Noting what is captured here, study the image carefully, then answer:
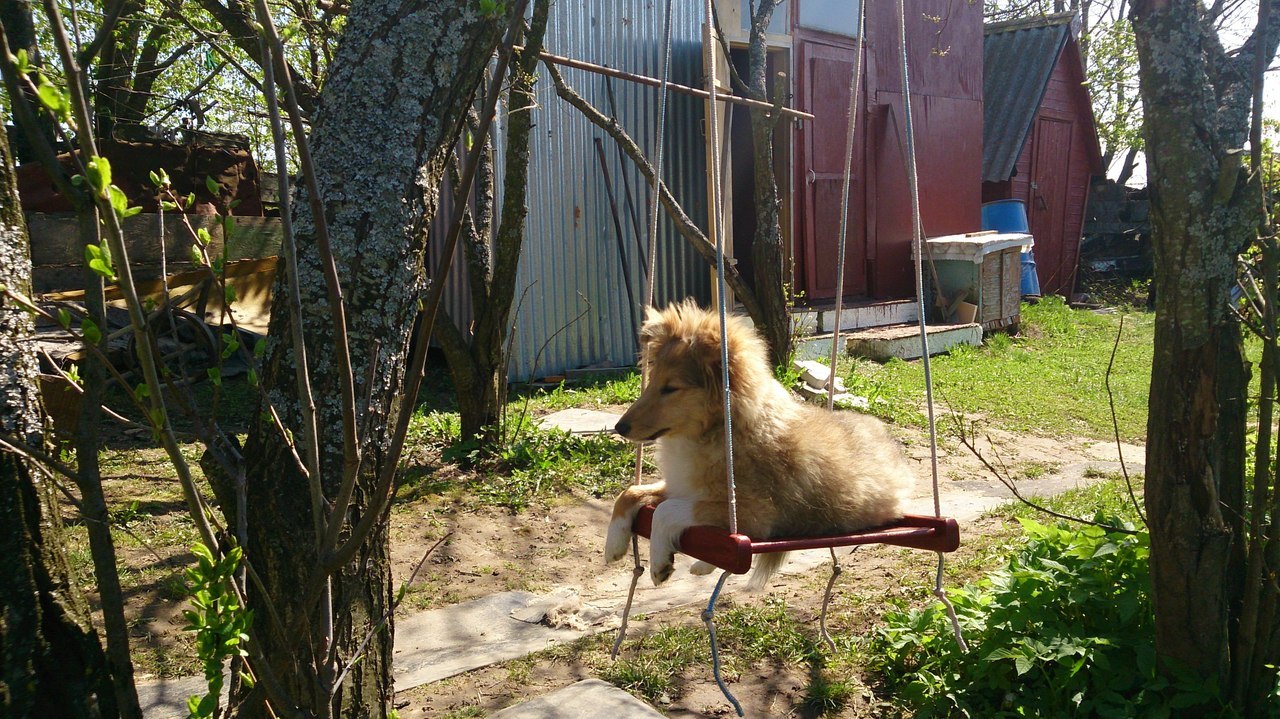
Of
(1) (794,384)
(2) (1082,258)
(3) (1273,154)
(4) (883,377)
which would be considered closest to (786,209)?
(4) (883,377)

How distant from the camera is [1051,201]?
19.5 m

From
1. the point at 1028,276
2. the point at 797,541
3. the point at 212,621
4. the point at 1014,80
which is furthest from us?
the point at 1014,80

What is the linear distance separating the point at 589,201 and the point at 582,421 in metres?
3.27

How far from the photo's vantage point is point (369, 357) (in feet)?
7.57

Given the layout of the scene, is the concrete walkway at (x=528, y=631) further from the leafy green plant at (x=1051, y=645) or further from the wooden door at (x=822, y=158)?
the wooden door at (x=822, y=158)

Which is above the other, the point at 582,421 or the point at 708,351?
the point at 708,351

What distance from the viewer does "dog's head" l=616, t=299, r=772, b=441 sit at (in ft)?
12.4

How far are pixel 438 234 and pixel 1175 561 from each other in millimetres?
8546

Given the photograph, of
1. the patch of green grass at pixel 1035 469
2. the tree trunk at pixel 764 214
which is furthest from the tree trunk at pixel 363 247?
the tree trunk at pixel 764 214

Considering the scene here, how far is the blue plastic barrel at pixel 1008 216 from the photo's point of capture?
17.0 metres

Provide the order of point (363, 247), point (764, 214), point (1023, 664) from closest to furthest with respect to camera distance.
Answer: point (363, 247) → point (1023, 664) → point (764, 214)

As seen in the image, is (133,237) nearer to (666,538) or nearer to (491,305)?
(491,305)

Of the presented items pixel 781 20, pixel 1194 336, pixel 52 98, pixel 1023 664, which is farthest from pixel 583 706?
pixel 781 20

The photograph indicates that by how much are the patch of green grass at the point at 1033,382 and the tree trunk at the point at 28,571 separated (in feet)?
20.4
